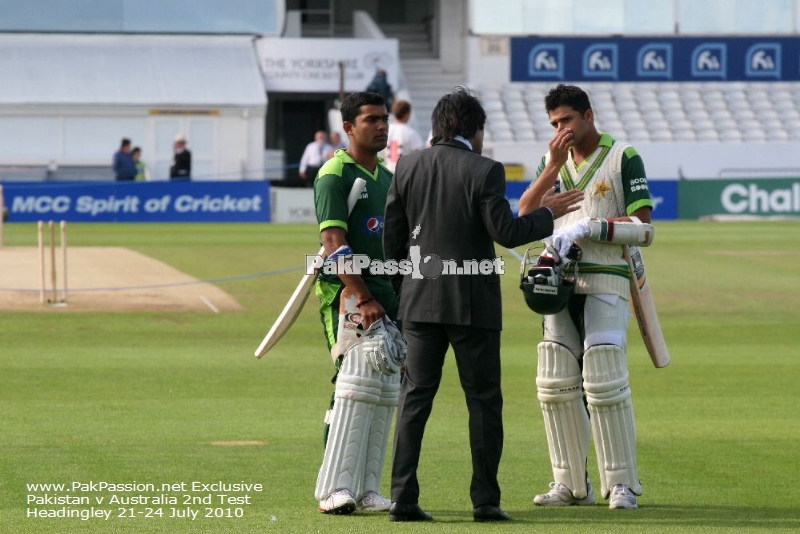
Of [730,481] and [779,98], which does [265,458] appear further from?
[779,98]

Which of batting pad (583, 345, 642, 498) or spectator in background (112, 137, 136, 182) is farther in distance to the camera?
spectator in background (112, 137, 136, 182)

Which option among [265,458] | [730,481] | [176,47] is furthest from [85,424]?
[176,47]

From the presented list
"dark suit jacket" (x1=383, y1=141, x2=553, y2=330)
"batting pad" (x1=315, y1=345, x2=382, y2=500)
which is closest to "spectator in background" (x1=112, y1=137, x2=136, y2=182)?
"batting pad" (x1=315, y1=345, x2=382, y2=500)

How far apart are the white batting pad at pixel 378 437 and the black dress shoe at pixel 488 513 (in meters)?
0.65

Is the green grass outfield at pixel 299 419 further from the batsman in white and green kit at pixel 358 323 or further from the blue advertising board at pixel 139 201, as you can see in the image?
the blue advertising board at pixel 139 201

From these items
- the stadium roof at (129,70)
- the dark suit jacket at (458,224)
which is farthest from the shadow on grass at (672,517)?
the stadium roof at (129,70)

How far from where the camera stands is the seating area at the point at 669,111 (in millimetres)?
43625

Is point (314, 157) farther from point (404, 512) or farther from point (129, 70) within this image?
point (404, 512)

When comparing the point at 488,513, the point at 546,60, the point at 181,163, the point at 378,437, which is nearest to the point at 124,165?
the point at 181,163

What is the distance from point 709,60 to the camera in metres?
46.8

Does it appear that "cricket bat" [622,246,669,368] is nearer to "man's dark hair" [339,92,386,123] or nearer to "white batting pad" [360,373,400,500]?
"white batting pad" [360,373,400,500]

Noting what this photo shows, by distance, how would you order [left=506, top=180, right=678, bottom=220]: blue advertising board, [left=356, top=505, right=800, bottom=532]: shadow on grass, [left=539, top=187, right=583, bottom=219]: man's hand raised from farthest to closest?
1. [left=506, top=180, right=678, bottom=220]: blue advertising board
2. [left=539, top=187, right=583, bottom=219]: man's hand raised
3. [left=356, top=505, right=800, bottom=532]: shadow on grass

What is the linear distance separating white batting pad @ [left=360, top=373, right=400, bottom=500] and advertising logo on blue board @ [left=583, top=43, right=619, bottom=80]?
4040 centimetres

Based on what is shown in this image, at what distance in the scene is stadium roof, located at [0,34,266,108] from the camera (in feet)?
132
